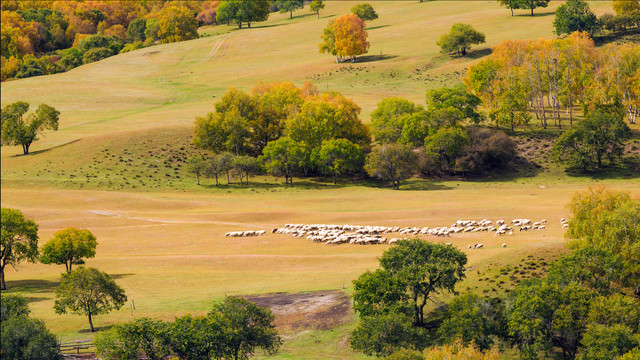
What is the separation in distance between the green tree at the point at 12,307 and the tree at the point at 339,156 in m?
79.0

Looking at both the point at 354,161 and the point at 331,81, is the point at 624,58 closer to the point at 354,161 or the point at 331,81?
the point at 354,161

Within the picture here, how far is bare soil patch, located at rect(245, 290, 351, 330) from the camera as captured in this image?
6825cm

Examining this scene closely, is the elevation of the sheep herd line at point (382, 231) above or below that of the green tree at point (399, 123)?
below

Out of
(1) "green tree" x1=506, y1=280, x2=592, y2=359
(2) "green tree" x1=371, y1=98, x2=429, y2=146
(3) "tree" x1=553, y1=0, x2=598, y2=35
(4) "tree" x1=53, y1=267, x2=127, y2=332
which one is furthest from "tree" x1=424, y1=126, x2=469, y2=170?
(4) "tree" x1=53, y1=267, x2=127, y2=332

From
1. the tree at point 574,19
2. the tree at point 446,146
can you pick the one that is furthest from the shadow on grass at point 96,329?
the tree at point 574,19

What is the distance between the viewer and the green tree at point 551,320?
58656mm

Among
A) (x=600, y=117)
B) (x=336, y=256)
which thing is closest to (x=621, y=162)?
(x=600, y=117)

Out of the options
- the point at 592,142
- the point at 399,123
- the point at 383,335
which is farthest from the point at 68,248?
the point at 592,142

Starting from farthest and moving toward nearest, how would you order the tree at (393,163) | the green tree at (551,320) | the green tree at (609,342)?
the tree at (393,163)
the green tree at (551,320)
the green tree at (609,342)

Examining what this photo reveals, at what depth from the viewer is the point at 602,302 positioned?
5897 centimetres

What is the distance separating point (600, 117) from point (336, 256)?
6905 centimetres

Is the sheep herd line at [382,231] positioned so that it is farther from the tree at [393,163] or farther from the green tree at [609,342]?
the green tree at [609,342]

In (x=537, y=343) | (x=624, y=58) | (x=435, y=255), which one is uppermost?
(x=624, y=58)

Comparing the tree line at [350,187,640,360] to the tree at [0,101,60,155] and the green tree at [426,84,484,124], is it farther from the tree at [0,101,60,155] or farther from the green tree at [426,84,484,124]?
the tree at [0,101,60,155]
